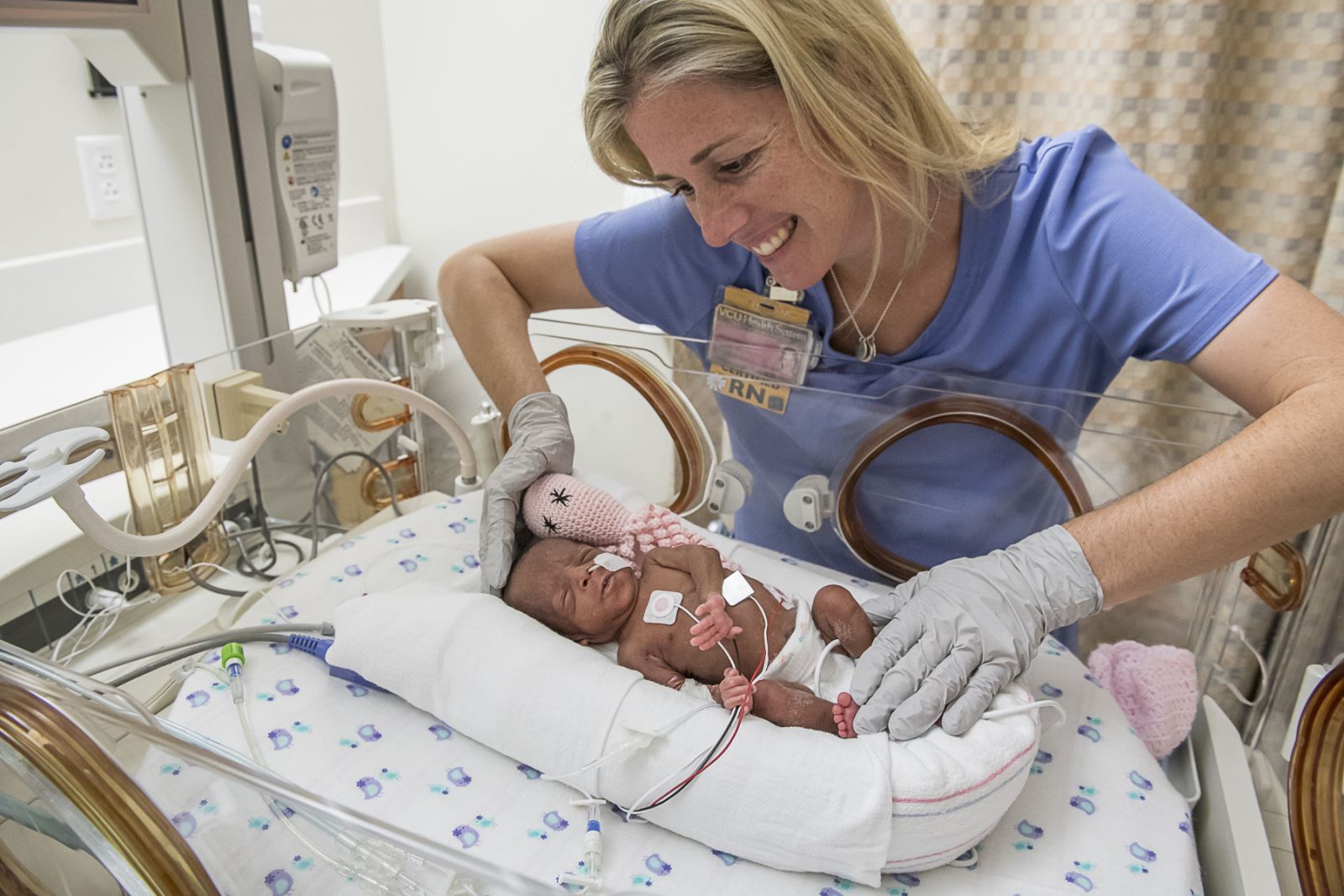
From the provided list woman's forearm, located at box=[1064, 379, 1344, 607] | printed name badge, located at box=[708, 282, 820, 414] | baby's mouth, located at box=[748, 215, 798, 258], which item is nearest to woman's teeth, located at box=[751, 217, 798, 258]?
baby's mouth, located at box=[748, 215, 798, 258]

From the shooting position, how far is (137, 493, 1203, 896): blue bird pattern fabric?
68 centimetres

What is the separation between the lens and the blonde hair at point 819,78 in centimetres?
93

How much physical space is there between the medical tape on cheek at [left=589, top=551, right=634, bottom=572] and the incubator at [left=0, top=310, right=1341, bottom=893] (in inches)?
6.0

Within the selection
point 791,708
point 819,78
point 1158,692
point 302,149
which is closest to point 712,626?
point 791,708

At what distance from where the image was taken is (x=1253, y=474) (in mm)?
859

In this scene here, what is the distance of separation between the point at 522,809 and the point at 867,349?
2.29 ft

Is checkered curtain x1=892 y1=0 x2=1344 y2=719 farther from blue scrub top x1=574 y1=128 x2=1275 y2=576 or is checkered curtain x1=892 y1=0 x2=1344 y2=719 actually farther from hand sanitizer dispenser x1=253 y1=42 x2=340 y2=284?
hand sanitizer dispenser x1=253 y1=42 x2=340 y2=284

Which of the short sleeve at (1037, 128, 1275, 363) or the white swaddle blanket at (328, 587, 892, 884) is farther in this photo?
the short sleeve at (1037, 128, 1275, 363)

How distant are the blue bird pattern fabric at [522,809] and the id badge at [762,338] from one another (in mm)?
474

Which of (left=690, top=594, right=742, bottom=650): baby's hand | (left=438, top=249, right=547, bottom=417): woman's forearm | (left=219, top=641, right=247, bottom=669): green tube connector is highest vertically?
(left=438, top=249, right=547, bottom=417): woman's forearm

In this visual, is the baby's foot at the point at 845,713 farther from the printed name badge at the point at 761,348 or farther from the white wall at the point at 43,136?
the white wall at the point at 43,136

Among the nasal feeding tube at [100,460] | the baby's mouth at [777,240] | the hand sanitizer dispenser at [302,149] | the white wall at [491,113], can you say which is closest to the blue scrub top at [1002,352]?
the baby's mouth at [777,240]

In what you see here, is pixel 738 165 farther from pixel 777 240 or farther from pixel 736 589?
pixel 736 589

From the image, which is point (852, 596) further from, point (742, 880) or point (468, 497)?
point (468, 497)
